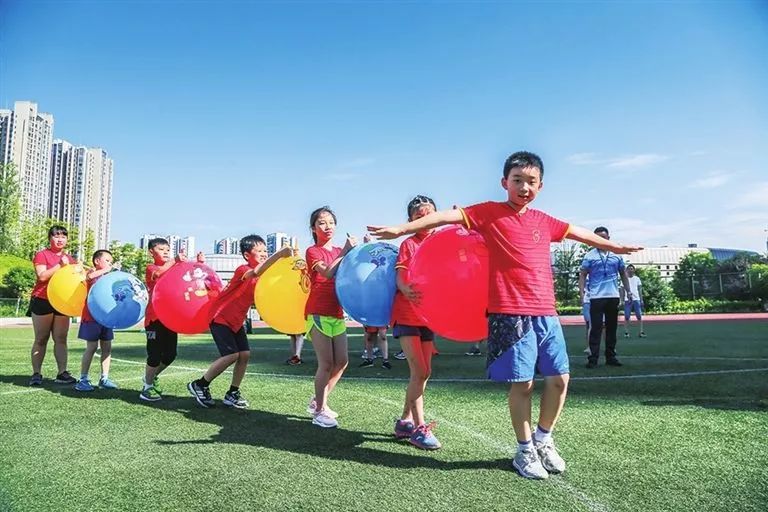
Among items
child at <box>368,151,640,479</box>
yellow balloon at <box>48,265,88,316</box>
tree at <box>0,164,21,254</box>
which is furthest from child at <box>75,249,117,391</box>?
tree at <box>0,164,21,254</box>

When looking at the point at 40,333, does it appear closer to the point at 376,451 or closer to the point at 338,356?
the point at 338,356

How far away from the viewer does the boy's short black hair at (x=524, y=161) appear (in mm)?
3741

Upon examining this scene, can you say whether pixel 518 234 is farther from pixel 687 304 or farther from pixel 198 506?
pixel 687 304

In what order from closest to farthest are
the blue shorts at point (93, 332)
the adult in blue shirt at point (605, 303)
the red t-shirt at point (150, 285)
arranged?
the red t-shirt at point (150, 285) → the blue shorts at point (93, 332) → the adult in blue shirt at point (605, 303)

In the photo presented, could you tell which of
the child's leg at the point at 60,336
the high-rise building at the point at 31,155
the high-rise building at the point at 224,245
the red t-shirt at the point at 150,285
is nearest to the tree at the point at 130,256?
the high-rise building at the point at 31,155

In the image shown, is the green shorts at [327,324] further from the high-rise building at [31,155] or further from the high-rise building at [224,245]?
the high-rise building at [224,245]

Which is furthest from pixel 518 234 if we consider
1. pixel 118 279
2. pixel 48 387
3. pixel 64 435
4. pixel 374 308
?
pixel 48 387

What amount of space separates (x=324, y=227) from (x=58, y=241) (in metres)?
4.70

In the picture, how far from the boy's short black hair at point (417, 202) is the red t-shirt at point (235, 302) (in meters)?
2.33

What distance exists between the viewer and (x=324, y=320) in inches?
200

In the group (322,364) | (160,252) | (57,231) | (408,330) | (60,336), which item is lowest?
(322,364)

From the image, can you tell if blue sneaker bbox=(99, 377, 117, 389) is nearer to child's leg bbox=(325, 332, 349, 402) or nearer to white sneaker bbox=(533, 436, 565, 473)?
child's leg bbox=(325, 332, 349, 402)

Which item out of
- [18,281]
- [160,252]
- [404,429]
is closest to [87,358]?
[160,252]

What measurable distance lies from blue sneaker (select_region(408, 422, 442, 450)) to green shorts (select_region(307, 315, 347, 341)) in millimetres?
1334
